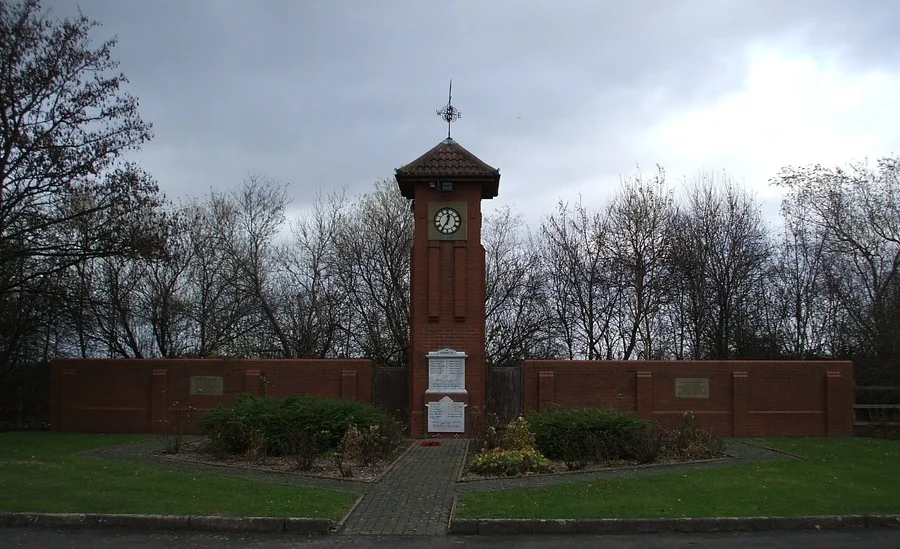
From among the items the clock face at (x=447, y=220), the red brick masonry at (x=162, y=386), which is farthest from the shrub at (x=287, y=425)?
the clock face at (x=447, y=220)

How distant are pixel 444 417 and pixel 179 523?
12.2 metres

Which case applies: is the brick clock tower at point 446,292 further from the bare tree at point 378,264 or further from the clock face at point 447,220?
the bare tree at point 378,264

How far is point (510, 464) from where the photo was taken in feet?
48.6

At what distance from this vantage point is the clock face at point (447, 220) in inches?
907

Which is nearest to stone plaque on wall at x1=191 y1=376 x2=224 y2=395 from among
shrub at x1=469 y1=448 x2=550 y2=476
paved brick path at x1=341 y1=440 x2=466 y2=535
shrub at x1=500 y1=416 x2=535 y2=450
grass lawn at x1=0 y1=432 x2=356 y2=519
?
grass lawn at x1=0 y1=432 x2=356 y2=519

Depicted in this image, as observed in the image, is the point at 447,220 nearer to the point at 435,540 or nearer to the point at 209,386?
the point at 209,386

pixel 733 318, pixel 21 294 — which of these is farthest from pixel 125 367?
pixel 733 318

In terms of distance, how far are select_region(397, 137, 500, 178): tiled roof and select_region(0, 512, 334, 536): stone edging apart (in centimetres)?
1362

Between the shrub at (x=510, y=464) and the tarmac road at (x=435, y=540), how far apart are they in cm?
453

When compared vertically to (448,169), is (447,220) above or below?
below

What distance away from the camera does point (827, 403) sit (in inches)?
926

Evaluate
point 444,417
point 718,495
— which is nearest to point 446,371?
point 444,417

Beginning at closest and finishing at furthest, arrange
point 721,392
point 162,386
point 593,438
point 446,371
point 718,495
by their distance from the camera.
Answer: point 718,495 < point 593,438 < point 446,371 < point 721,392 < point 162,386

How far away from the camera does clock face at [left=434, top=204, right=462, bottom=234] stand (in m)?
23.0
